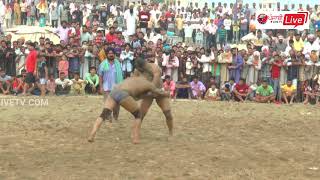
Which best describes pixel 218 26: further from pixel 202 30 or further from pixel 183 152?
pixel 183 152

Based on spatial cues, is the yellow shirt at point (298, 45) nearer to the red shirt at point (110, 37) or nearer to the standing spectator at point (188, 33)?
the standing spectator at point (188, 33)

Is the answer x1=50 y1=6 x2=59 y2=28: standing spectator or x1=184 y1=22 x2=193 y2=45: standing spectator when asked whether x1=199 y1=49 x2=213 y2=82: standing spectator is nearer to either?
x1=184 y1=22 x2=193 y2=45: standing spectator

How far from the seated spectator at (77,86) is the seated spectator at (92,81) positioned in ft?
0.49

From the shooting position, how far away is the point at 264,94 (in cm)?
1692

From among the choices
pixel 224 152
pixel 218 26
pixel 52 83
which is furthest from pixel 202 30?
pixel 224 152

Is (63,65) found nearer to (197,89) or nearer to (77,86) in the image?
(77,86)

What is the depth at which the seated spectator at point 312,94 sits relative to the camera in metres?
16.7

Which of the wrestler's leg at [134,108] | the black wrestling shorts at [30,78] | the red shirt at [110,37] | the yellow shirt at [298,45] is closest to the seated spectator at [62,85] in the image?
the black wrestling shorts at [30,78]

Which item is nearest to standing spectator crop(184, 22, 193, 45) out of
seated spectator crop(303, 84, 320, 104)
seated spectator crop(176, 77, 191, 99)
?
seated spectator crop(176, 77, 191, 99)

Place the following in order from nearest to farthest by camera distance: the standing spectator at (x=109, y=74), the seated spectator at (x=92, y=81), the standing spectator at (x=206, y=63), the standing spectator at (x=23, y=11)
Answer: the standing spectator at (x=109, y=74) → the seated spectator at (x=92, y=81) → the standing spectator at (x=206, y=63) → the standing spectator at (x=23, y=11)

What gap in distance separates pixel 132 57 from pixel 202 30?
5284mm

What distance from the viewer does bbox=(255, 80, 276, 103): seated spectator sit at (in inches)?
663

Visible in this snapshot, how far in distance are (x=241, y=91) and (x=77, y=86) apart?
4722mm

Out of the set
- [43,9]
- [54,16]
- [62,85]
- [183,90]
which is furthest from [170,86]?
[43,9]
